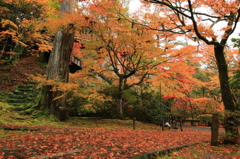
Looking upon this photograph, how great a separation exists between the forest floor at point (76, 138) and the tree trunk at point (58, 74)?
779 millimetres

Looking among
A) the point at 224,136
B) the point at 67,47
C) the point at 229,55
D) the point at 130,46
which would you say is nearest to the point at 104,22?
the point at 130,46

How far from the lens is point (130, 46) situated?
9.01m

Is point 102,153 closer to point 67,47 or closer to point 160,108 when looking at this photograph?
point 67,47

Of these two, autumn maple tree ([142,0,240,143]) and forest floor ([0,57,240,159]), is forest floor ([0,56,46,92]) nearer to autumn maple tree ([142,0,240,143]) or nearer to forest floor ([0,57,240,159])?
forest floor ([0,57,240,159])

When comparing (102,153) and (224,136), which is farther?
(224,136)

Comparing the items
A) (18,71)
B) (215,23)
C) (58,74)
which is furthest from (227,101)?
(18,71)

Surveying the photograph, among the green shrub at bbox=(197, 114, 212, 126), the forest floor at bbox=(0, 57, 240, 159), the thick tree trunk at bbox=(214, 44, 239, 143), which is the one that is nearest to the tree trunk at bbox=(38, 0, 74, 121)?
the forest floor at bbox=(0, 57, 240, 159)

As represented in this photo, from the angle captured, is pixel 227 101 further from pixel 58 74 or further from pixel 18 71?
pixel 18 71

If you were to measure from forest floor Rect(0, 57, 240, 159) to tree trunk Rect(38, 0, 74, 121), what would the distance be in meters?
0.78

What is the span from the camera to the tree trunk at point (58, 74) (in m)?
9.19

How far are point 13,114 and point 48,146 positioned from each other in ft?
18.9

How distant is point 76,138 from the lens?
5125 millimetres

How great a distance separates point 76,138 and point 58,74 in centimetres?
532

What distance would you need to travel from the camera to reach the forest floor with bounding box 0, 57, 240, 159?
3.58 metres
